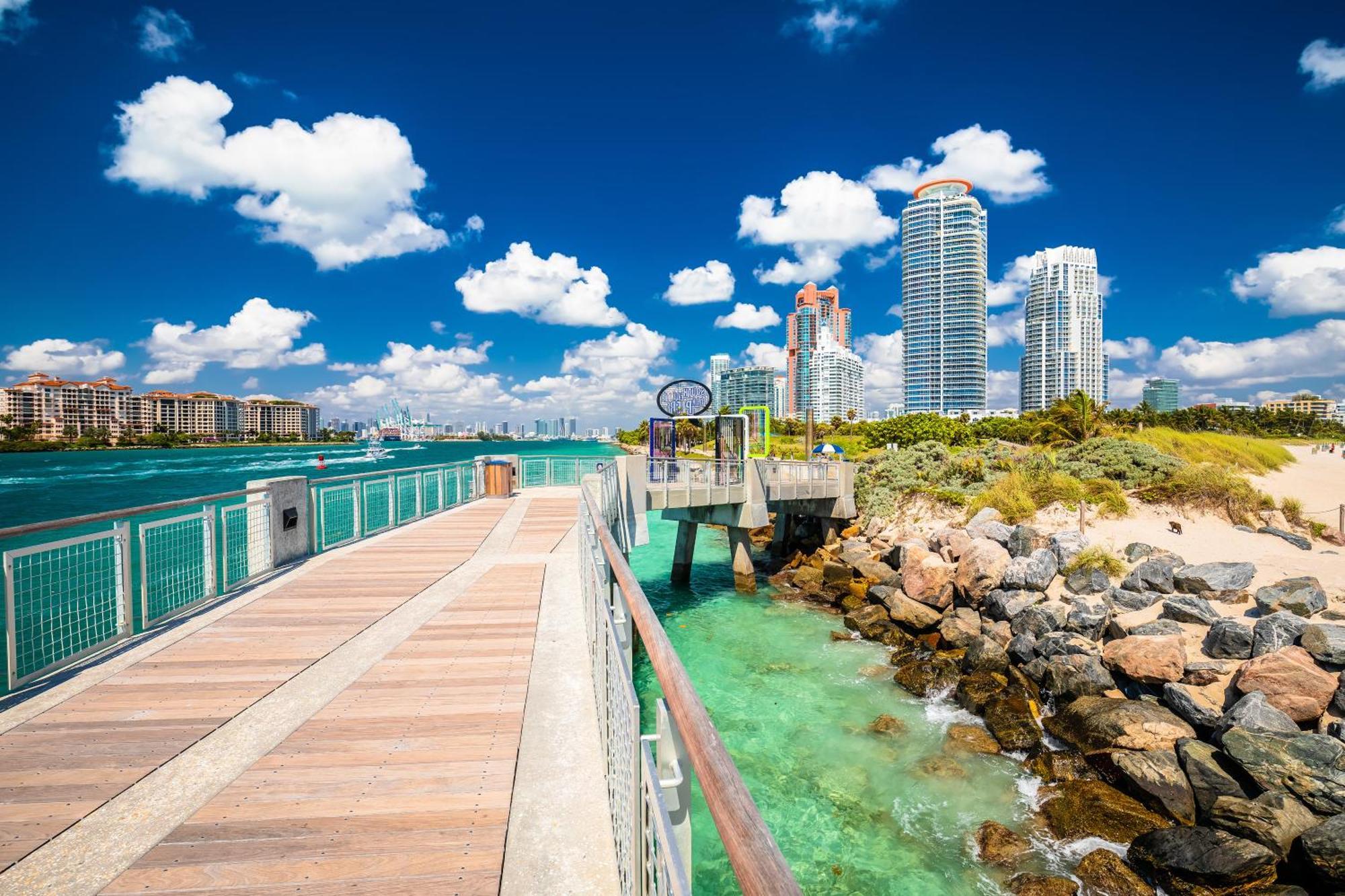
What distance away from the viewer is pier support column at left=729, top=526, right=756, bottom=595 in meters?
18.3

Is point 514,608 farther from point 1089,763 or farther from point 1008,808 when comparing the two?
point 1089,763

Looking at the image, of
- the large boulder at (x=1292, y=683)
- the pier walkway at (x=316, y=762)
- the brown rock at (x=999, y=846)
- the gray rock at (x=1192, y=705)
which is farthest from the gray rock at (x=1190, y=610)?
the pier walkway at (x=316, y=762)

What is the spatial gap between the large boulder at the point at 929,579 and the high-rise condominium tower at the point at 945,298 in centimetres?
10805

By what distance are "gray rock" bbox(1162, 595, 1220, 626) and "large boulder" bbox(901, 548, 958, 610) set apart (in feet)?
14.1

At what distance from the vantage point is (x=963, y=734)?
8891mm

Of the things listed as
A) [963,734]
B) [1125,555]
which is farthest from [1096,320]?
[963,734]

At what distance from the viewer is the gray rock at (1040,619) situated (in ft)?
36.9

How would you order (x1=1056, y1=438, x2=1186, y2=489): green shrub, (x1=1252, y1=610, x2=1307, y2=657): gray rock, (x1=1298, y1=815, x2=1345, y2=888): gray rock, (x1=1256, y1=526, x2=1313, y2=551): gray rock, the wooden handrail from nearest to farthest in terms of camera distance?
the wooden handrail < (x1=1298, y1=815, x2=1345, y2=888): gray rock < (x1=1252, y1=610, x2=1307, y2=657): gray rock < (x1=1256, y1=526, x2=1313, y2=551): gray rock < (x1=1056, y1=438, x2=1186, y2=489): green shrub

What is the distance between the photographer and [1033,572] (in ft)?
42.8

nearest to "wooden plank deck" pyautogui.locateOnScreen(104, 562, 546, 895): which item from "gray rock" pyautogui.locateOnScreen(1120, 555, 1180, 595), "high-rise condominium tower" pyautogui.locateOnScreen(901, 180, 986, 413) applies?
"gray rock" pyautogui.locateOnScreen(1120, 555, 1180, 595)

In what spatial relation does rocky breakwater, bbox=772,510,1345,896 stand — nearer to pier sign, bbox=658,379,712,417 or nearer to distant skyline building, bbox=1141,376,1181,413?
pier sign, bbox=658,379,712,417

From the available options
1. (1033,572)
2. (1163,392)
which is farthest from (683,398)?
(1163,392)

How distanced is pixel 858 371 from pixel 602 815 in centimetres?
15589

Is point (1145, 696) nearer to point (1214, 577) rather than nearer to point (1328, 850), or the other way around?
point (1328, 850)
